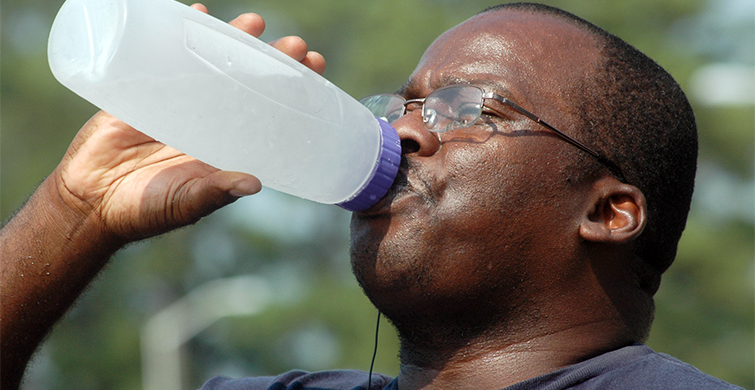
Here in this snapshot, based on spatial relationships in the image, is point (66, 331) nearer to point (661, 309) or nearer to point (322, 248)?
point (322, 248)

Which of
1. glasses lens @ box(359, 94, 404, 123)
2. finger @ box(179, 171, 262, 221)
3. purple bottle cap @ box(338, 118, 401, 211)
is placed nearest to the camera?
finger @ box(179, 171, 262, 221)

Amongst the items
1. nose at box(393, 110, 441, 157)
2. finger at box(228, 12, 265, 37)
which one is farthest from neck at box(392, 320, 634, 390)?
finger at box(228, 12, 265, 37)

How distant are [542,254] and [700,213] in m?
13.1

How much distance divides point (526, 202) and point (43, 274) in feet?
5.55

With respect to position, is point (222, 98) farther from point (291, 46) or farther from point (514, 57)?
point (514, 57)

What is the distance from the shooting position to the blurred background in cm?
1426

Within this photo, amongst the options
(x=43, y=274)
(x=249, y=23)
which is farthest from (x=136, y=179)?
(x=249, y=23)

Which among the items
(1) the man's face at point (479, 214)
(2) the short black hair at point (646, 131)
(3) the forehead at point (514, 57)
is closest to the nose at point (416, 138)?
(1) the man's face at point (479, 214)

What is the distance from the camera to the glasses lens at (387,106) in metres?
2.99

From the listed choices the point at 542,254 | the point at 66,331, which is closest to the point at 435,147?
the point at 542,254

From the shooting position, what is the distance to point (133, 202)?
9.02 ft

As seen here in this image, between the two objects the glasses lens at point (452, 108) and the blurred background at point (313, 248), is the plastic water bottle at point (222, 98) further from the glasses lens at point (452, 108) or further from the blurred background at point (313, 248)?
the blurred background at point (313, 248)

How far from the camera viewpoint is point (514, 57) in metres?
2.83

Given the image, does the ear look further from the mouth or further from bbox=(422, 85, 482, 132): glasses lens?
the mouth
